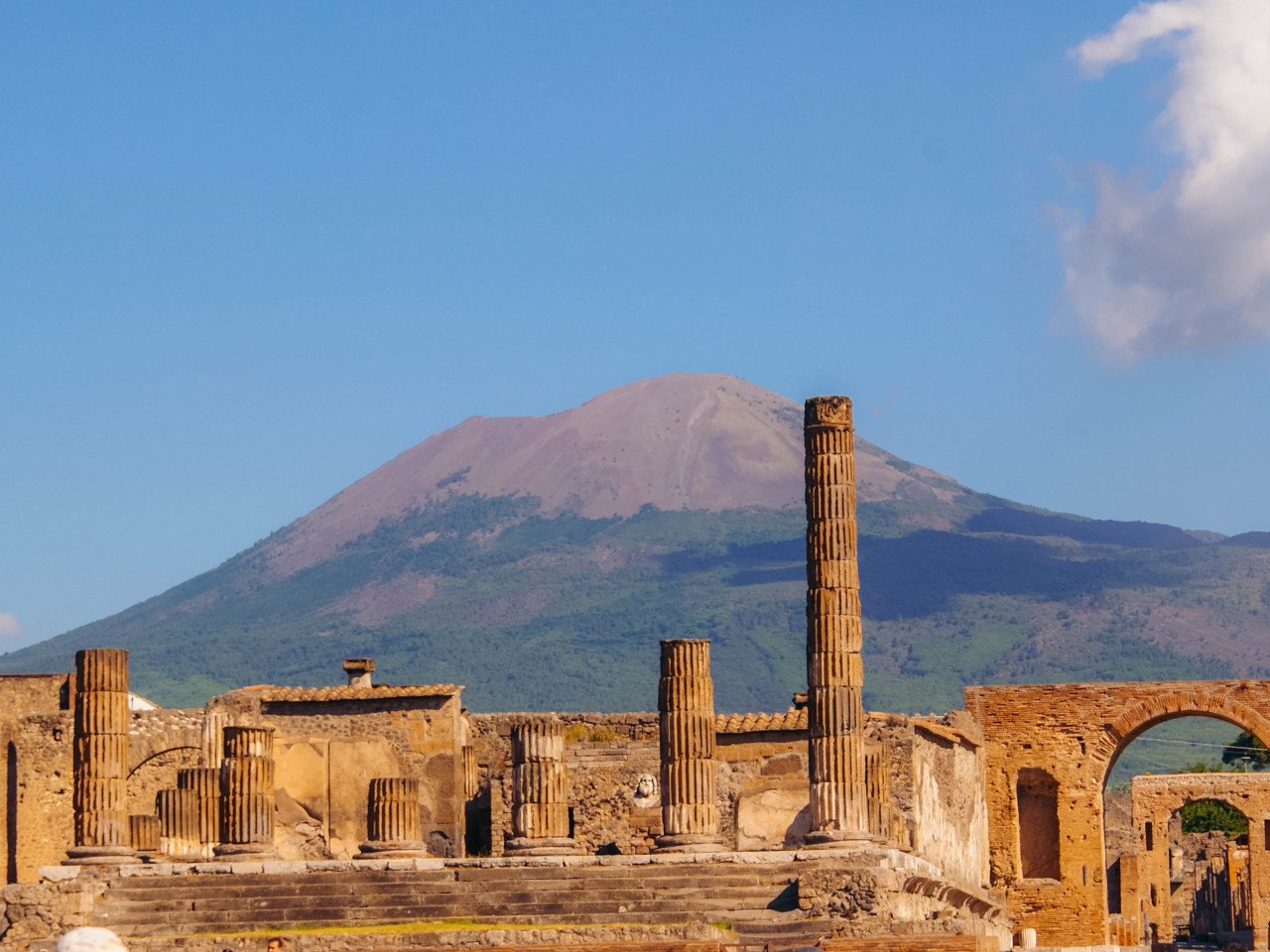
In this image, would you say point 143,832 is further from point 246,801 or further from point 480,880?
point 480,880

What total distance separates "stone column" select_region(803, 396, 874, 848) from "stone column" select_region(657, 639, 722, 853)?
4.51 ft

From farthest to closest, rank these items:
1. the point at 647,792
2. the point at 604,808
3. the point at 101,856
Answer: the point at 604,808
the point at 647,792
the point at 101,856

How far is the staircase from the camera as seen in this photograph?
27531 mm

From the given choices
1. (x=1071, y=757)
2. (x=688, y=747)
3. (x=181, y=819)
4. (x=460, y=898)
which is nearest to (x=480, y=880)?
(x=460, y=898)

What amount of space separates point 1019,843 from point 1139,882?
12.5m

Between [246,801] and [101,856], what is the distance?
1.93 metres

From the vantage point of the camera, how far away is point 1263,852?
2147 inches

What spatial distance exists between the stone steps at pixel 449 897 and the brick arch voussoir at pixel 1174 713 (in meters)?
16.1

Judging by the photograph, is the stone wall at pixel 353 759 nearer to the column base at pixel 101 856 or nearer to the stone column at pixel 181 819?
the stone column at pixel 181 819

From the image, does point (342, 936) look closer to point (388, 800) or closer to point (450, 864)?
point (450, 864)

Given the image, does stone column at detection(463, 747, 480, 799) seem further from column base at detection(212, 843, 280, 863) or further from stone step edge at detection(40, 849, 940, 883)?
stone step edge at detection(40, 849, 940, 883)

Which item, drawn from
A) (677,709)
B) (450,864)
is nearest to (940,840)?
(677,709)

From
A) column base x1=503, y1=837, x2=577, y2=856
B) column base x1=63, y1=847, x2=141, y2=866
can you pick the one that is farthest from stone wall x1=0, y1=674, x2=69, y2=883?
column base x1=503, y1=837, x2=577, y2=856

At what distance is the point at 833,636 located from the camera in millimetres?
30703
